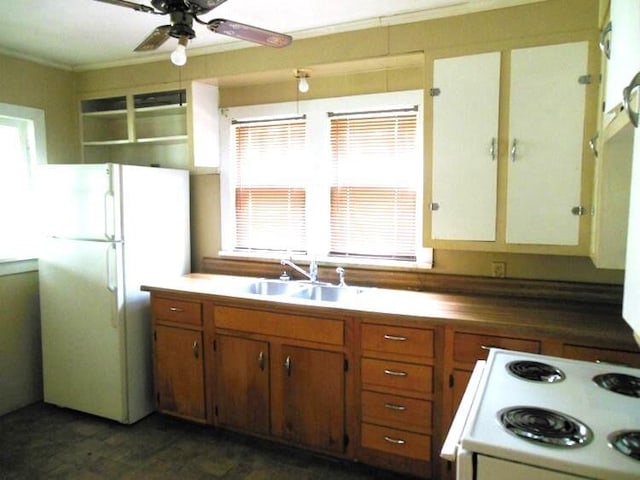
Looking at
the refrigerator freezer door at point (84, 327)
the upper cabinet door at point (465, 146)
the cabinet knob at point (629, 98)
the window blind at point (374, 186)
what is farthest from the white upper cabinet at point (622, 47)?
the refrigerator freezer door at point (84, 327)

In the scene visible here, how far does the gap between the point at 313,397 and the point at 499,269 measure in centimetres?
129

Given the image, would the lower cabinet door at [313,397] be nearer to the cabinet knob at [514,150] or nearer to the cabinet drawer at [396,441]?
the cabinet drawer at [396,441]

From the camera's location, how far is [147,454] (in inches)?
104

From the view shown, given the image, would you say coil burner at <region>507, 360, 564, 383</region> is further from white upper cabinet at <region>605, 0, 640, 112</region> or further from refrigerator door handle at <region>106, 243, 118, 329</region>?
refrigerator door handle at <region>106, 243, 118, 329</region>

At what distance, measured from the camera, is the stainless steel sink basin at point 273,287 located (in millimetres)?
3039

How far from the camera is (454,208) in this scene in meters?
2.45

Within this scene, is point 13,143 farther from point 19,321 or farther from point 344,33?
point 344,33

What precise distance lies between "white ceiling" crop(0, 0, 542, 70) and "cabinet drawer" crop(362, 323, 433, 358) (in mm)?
1706

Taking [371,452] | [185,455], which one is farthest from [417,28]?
[185,455]

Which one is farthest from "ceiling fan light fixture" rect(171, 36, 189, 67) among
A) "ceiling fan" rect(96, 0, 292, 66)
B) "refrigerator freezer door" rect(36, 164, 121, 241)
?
"refrigerator freezer door" rect(36, 164, 121, 241)

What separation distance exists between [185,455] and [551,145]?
8.58ft

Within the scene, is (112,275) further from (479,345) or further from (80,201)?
(479,345)

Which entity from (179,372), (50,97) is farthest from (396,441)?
(50,97)

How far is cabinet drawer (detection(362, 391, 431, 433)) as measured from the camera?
2.24m
